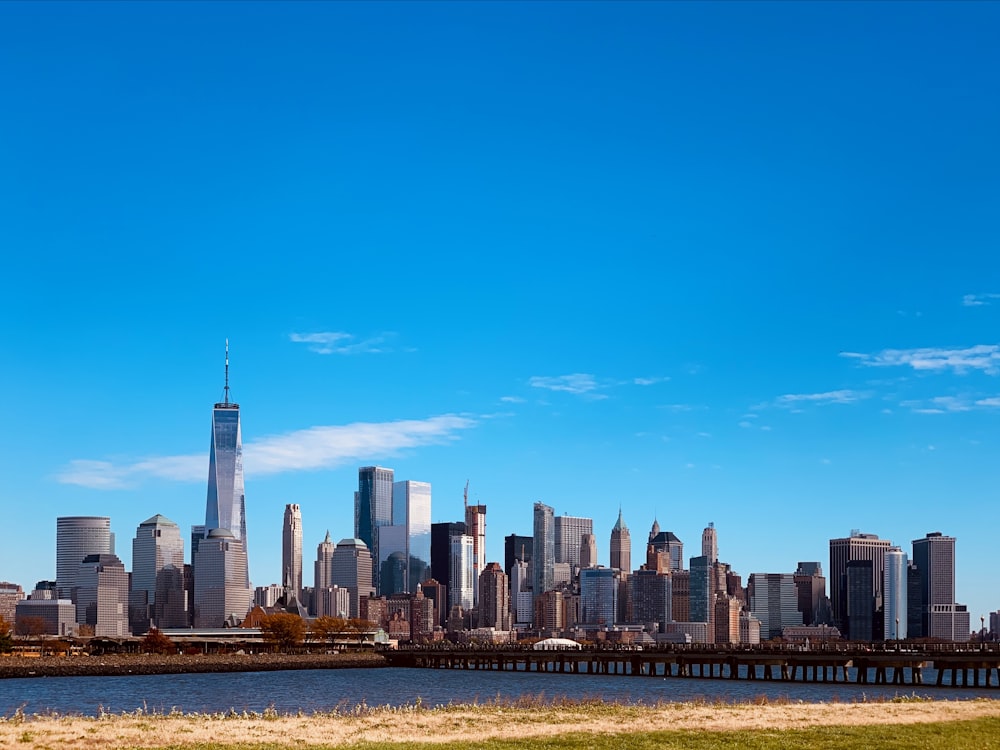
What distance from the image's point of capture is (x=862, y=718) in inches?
2154

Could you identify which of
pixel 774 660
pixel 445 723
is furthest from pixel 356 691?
pixel 445 723

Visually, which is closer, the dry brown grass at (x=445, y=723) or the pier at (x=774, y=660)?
the dry brown grass at (x=445, y=723)

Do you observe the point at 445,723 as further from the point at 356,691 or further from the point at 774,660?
the point at 774,660

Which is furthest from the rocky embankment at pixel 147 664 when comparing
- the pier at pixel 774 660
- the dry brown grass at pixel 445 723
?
the dry brown grass at pixel 445 723

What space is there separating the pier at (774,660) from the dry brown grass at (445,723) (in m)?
59.0

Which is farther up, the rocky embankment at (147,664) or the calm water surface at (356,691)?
the calm water surface at (356,691)

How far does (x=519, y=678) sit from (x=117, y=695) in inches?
2076

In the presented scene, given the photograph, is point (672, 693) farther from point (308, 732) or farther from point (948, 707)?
point (308, 732)

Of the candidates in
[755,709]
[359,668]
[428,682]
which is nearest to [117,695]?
[428,682]

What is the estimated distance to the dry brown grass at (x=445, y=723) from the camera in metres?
46.9

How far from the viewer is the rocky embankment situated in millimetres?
154875

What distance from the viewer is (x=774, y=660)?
136375 mm

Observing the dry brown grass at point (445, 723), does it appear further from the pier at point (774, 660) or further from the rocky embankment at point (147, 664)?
the rocky embankment at point (147, 664)

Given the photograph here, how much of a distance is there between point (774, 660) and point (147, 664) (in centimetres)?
8359
